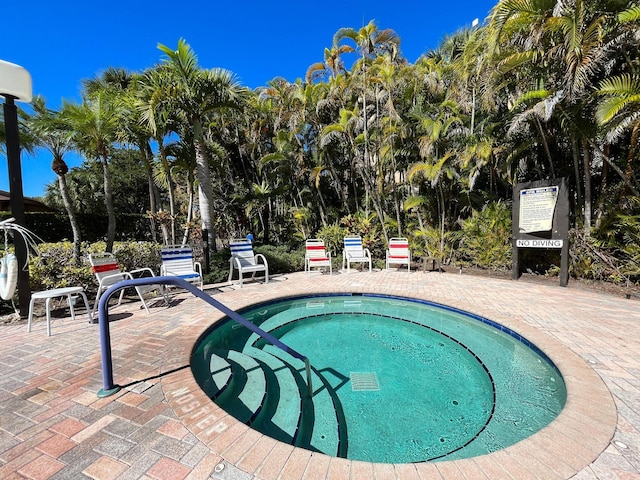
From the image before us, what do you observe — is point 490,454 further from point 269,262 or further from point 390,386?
point 269,262

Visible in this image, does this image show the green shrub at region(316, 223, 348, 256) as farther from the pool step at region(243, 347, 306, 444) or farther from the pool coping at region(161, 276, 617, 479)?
the pool coping at region(161, 276, 617, 479)

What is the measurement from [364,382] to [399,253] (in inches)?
225

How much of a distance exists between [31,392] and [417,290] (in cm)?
567

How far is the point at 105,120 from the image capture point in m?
5.44

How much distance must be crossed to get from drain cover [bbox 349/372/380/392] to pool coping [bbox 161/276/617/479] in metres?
1.26

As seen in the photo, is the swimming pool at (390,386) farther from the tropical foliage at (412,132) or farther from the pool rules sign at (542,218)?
the tropical foliage at (412,132)

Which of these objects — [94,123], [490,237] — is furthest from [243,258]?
[490,237]

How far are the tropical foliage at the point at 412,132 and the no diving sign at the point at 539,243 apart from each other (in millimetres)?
605

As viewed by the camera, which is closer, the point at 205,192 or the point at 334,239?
the point at 205,192

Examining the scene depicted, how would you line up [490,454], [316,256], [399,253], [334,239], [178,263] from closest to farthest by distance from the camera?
[490,454] < [178,263] < [316,256] < [399,253] < [334,239]

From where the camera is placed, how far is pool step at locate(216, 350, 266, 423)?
2.47 m

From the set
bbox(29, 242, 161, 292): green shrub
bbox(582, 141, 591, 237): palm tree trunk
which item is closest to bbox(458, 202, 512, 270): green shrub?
bbox(582, 141, 591, 237): palm tree trunk

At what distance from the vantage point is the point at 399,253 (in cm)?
833

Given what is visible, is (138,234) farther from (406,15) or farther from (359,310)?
(406,15)
